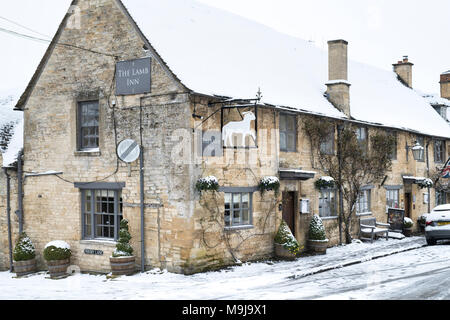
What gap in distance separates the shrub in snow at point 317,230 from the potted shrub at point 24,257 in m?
9.05

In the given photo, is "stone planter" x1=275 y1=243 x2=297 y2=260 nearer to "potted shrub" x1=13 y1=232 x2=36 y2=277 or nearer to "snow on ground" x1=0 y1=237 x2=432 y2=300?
"snow on ground" x1=0 y1=237 x2=432 y2=300

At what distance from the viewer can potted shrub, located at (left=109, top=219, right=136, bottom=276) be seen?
14156 mm

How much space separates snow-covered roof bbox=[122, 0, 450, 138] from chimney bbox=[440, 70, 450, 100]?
26.9 ft

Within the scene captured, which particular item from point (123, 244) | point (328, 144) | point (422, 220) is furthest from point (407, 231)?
point (123, 244)

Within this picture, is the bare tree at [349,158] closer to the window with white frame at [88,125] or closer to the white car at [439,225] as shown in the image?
the white car at [439,225]

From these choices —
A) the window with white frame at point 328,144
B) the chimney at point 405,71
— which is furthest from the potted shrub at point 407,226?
the chimney at point 405,71

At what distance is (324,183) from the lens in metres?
18.4

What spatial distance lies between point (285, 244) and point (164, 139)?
510 centimetres

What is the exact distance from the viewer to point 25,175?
17234 mm

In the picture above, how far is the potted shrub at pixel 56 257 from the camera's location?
15445 millimetres

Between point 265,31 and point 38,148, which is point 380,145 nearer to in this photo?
point 265,31
